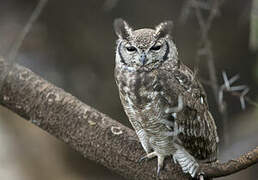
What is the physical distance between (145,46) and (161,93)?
0.22 metres

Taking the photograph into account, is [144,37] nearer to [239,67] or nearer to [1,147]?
[239,67]

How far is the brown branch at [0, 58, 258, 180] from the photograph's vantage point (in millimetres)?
2418

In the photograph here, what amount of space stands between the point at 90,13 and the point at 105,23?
17cm

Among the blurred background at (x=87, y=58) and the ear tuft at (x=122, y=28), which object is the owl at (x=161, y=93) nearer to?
the ear tuft at (x=122, y=28)

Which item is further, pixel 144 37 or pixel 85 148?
pixel 85 148

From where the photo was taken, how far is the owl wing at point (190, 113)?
2273 mm

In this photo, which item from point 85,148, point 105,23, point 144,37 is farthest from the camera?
point 105,23

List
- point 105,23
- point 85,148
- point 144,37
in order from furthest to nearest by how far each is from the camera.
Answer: point 105,23
point 85,148
point 144,37

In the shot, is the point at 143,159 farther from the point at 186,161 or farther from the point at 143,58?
the point at 143,58

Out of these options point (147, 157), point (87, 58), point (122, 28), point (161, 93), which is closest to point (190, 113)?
point (161, 93)

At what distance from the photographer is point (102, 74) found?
4.81 m

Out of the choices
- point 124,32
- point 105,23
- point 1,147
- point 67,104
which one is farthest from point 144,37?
point 1,147

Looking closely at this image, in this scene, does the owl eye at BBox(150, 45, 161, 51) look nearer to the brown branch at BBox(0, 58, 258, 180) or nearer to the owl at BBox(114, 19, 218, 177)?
the owl at BBox(114, 19, 218, 177)

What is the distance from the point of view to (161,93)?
227 cm
